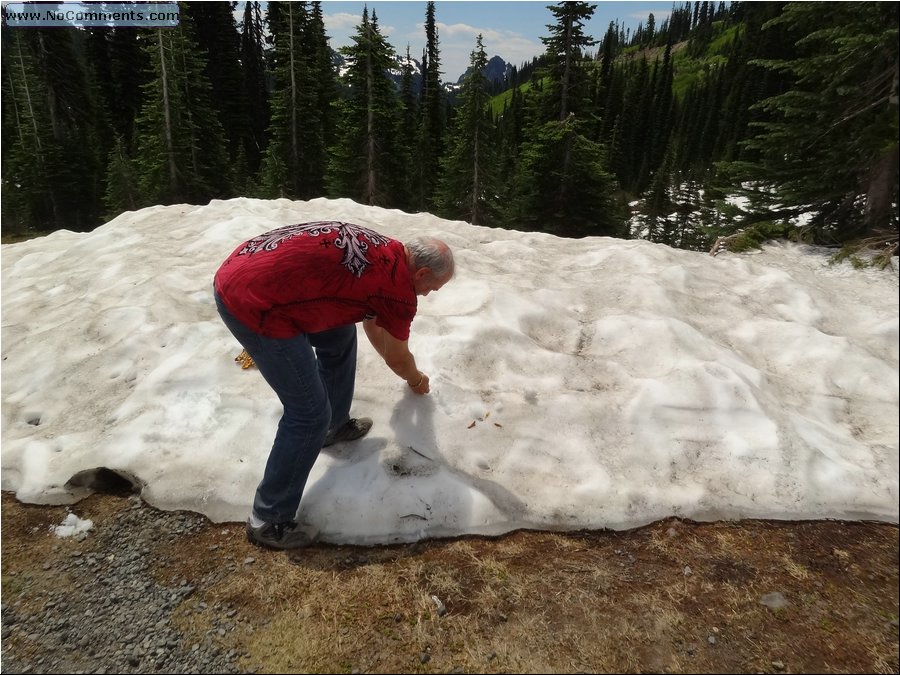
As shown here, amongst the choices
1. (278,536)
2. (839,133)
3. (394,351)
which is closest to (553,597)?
(278,536)

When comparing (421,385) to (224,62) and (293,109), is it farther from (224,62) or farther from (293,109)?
(224,62)

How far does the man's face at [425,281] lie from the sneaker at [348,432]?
135 centimetres

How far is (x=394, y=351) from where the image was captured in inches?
143

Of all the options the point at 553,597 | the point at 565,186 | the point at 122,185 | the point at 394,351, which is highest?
the point at 565,186

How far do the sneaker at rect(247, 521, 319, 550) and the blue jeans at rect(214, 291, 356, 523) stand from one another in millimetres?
54

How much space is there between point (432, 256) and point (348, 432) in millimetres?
1659

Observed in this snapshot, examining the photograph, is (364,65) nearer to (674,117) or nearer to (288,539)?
(288,539)

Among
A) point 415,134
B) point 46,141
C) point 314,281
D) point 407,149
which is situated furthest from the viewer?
point 415,134

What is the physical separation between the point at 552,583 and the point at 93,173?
44812 mm

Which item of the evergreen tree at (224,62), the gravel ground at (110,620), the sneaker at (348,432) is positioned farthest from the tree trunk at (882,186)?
the evergreen tree at (224,62)

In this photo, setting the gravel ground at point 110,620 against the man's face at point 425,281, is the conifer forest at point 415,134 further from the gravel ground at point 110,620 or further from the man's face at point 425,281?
the gravel ground at point 110,620

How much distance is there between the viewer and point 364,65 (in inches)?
1005

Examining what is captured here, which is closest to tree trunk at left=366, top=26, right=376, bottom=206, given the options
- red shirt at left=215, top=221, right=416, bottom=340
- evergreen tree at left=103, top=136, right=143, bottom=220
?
evergreen tree at left=103, top=136, right=143, bottom=220

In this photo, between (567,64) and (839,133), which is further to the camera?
(567,64)
